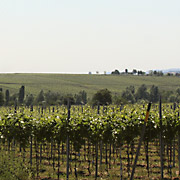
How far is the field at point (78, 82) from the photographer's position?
5719 inches

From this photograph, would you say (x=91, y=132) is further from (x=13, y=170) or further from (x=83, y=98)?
(x=83, y=98)

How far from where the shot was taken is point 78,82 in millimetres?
163125

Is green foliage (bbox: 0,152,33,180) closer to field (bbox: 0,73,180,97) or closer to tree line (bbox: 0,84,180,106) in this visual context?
tree line (bbox: 0,84,180,106)

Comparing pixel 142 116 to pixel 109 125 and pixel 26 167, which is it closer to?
pixel 109 125

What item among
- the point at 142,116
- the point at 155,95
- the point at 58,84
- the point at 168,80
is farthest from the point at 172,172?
the point at 168,80

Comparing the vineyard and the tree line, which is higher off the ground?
the vineyard

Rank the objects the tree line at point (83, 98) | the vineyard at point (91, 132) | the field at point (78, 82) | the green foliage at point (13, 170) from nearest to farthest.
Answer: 1. the green foliage at point (13, 170)
2. the vineyard at point (91, 132)
3. the tree line at point (83, 98)
4. the field at point (78, 82)

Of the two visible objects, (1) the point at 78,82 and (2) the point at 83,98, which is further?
(1) the point at 78,82

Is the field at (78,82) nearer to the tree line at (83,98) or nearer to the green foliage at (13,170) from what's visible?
the tree line at (83,98)

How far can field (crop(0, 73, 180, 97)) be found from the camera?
145250mm

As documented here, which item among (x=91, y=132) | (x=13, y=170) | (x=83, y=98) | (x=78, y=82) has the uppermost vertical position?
(x=91, y=132)

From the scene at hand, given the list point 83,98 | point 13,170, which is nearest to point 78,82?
point 83,98

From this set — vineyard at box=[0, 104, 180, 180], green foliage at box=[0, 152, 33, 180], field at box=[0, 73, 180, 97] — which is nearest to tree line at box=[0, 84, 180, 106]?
field at box=[0, 73, 180, 97]

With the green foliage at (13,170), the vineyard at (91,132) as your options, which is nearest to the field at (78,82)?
the vineyard at (91,132)
